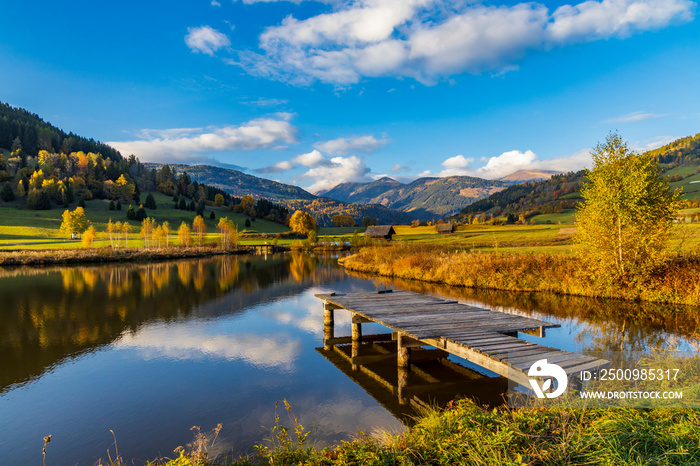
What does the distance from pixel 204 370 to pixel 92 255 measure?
185 ft

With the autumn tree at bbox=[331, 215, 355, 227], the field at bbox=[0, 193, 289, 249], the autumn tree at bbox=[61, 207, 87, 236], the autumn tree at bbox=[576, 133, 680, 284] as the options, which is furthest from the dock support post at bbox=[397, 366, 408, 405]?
the autumn tree at bbox=[331, 215, 355, 227]

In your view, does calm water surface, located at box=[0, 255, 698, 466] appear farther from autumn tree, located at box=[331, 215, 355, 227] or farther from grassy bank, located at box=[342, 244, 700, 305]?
autumn tree, located at box=[331, 215, 355, 227]

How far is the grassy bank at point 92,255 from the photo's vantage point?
52.2 meters

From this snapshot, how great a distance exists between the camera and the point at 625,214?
67.2ft

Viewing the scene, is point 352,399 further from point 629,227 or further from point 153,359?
point 629,227

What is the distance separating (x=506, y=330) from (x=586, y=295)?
15057 millimetres

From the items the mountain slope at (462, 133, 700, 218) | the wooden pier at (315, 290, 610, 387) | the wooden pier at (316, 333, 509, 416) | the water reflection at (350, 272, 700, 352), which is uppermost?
the mountain slope at (462, 133, 700, 218)

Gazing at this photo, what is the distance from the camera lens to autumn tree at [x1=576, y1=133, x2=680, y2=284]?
2017 cm

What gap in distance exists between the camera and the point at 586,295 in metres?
23.1

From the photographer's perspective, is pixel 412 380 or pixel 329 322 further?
pixel 329 322

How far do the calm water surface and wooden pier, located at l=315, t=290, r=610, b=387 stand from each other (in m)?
1.20

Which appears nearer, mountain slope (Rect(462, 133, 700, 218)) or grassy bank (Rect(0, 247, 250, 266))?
grassy bank (Rect(0, 247, 250, 266))

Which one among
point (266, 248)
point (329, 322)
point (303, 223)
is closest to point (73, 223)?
point (266, 248)

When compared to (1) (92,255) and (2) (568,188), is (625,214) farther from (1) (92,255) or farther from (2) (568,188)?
(2) (568,188)
